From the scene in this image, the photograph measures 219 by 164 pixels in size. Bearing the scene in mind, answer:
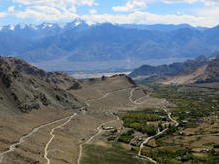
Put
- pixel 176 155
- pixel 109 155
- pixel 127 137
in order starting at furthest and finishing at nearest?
pixel 127 137 < pixel 176 155 < pixel 109 155

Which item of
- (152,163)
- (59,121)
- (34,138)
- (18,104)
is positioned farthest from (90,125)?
(152,163)

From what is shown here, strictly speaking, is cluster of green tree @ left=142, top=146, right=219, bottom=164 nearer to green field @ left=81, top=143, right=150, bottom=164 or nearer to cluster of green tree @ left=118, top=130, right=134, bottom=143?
green field @ left=81, top=143, right=150, bottom=164

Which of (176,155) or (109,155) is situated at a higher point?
(109,155)

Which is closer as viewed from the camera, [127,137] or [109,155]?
[109,155]

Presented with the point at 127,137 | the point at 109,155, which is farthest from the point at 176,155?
the point at 127,137

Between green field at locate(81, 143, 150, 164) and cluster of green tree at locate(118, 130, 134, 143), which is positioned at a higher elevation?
green field at locate(81, 143, 150, 164)

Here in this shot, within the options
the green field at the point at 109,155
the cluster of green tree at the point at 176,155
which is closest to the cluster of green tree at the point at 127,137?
the green field at the point at 109,155

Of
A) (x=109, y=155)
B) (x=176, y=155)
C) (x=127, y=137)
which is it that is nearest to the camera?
(x=109, y=155)

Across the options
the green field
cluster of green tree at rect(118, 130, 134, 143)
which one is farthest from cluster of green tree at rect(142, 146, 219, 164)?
cluster of green tree at rect(118, 130, 134, 143)

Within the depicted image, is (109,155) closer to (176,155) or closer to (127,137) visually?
(176,155)

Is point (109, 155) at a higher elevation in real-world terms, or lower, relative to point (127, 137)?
higher

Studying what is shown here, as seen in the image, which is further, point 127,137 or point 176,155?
point 127,137

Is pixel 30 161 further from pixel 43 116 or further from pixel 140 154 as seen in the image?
pixel 43 116
